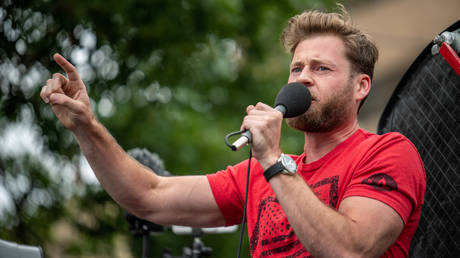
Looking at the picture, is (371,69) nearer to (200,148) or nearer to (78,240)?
(200,148)

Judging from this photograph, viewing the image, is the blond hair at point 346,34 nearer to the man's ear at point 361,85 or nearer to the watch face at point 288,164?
the man's ear at point 361,85

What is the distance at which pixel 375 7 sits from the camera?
10938 millimetres

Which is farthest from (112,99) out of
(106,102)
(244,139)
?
(244,139)

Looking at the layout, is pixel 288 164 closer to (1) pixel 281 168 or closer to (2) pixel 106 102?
(1) pixel 281 168

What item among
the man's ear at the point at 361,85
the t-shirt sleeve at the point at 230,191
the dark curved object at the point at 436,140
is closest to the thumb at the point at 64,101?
the t-shirt sleeve at the point at 230,191

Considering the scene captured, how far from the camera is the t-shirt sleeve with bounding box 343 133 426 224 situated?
82.8 inches

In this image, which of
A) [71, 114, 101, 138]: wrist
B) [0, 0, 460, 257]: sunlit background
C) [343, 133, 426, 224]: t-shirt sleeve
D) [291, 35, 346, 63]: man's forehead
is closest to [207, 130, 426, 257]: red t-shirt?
[343, 133, 426, 224]: t-shirt sleeve

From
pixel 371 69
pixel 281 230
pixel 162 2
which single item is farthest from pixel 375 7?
pixel 281 230

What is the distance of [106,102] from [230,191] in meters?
2.82

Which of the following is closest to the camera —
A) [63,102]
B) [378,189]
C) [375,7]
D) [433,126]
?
[378,189]

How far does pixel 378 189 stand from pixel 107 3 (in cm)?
375

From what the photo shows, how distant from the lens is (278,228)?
2346 mm

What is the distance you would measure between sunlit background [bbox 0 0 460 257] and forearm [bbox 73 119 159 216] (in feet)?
8.19

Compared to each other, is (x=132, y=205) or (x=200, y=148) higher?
(x=200, y=148)
